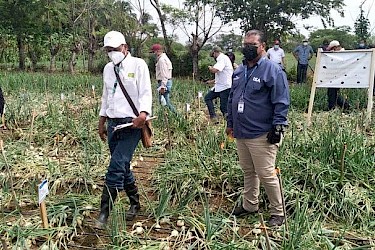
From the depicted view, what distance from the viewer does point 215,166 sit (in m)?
4.01

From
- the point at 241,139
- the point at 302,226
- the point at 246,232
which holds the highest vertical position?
the point at 241,139

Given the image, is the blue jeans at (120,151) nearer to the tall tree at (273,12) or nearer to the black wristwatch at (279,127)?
the black wristwatch at (279,127)

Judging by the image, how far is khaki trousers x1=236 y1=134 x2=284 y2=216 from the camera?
3090 mm

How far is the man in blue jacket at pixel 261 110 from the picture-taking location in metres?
3.00

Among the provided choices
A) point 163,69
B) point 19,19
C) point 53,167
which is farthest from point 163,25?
point 53,167

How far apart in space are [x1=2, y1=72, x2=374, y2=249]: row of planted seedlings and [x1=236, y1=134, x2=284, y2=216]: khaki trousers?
0.49ft

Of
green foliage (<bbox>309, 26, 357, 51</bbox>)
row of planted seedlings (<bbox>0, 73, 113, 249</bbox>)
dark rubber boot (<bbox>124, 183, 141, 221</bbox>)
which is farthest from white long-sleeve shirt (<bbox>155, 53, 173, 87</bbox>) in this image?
green foliage (<bbox>309, 26, 357, 51</bbox>)

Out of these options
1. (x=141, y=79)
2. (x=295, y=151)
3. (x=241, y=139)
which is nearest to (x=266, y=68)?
(x=241, y=139)

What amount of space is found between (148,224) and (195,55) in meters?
12.8

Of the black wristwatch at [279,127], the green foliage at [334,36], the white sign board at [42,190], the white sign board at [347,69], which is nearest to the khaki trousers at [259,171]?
the black wristwatch at [279,127]

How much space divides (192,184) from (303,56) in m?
7.90

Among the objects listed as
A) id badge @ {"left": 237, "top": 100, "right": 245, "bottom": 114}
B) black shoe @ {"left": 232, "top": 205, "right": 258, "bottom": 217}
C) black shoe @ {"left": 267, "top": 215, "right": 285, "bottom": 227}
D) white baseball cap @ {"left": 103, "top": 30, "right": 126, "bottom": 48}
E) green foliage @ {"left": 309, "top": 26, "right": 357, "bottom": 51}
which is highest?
green foliage @ {"left": 309, "top": 26, "right": 357, "bottom": 51}

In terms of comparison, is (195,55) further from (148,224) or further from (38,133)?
(148,224)

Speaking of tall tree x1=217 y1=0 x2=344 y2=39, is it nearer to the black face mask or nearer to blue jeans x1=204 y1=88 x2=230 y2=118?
blue jeans x1=204 y1=88 x2=230 y2=118
